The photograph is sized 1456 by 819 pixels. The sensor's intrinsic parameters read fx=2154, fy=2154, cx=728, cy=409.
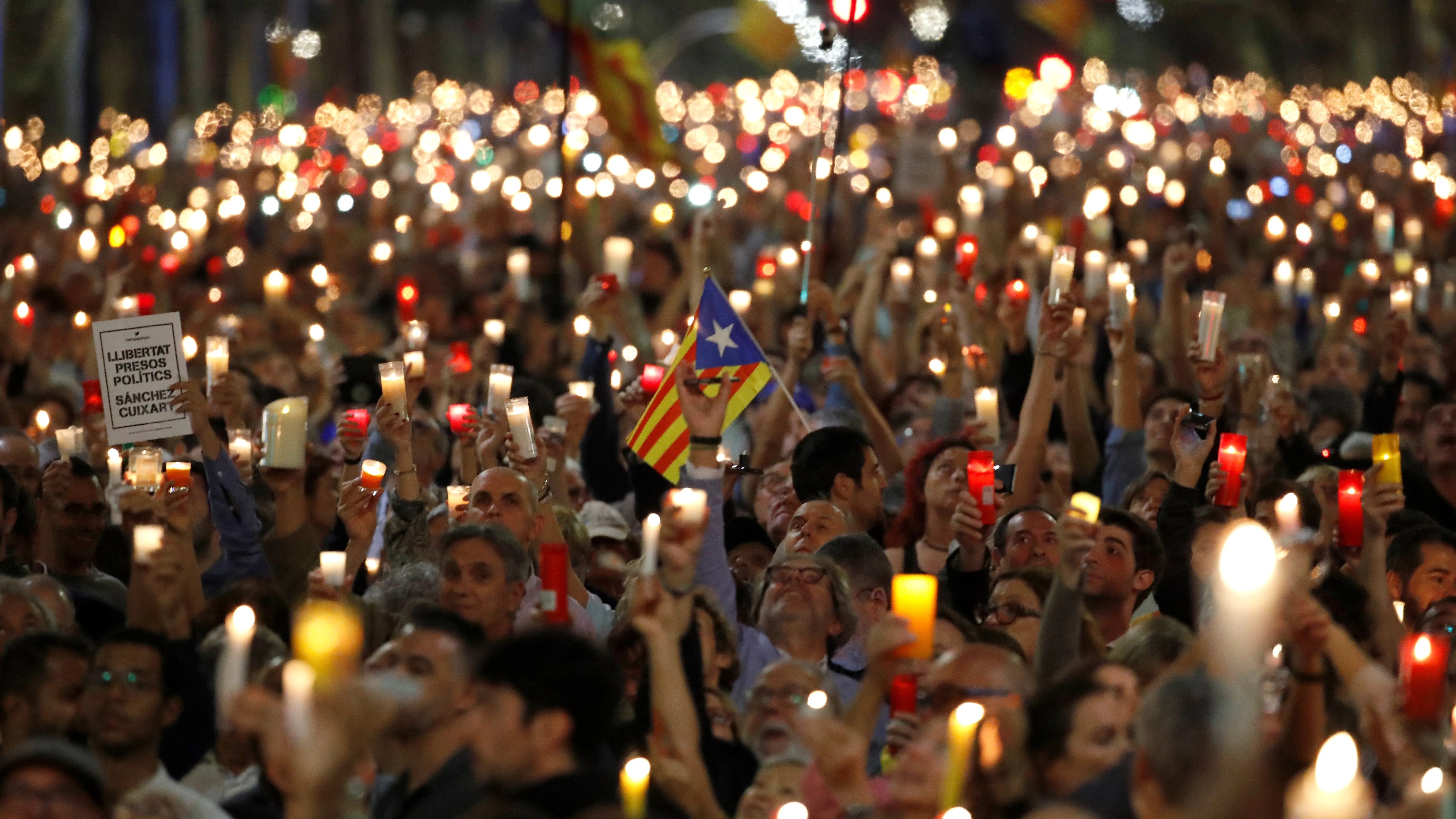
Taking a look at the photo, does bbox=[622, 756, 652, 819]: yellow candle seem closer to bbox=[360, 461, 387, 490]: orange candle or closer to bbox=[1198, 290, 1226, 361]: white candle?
bbox=[360, 461, 387, 490]: orange candle

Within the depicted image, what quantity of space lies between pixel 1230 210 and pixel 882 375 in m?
8.19

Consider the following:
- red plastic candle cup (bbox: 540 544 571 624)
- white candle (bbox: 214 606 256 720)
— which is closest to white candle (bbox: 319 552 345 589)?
white candle (bbox: 214 606 256 720)

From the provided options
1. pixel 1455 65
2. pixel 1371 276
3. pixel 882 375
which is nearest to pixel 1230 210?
pixel 1371 276

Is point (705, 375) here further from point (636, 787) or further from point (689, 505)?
point (636, 787)

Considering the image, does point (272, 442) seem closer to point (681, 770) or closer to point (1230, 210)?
point (681, 770)

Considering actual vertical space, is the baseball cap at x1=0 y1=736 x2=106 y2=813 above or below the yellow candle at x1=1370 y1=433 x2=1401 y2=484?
below

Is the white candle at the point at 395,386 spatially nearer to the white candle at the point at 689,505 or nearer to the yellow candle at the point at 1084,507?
the white candle at the point at 689,505

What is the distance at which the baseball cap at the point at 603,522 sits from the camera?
26.4 ft

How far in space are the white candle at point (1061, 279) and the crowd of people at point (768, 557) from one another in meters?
0.05

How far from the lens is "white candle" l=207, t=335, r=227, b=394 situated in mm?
8500

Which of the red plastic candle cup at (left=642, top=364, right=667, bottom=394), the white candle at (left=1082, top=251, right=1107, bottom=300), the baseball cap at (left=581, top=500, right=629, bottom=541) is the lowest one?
the baseball cap at (left=581, top=500, right=629, bottom=541)

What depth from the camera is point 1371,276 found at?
13086mm

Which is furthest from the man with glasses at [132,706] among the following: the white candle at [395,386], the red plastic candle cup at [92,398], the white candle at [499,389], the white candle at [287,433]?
the red plastic candle cup at [92,398]

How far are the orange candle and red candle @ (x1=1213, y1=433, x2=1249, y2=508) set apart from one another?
2.81 metres
